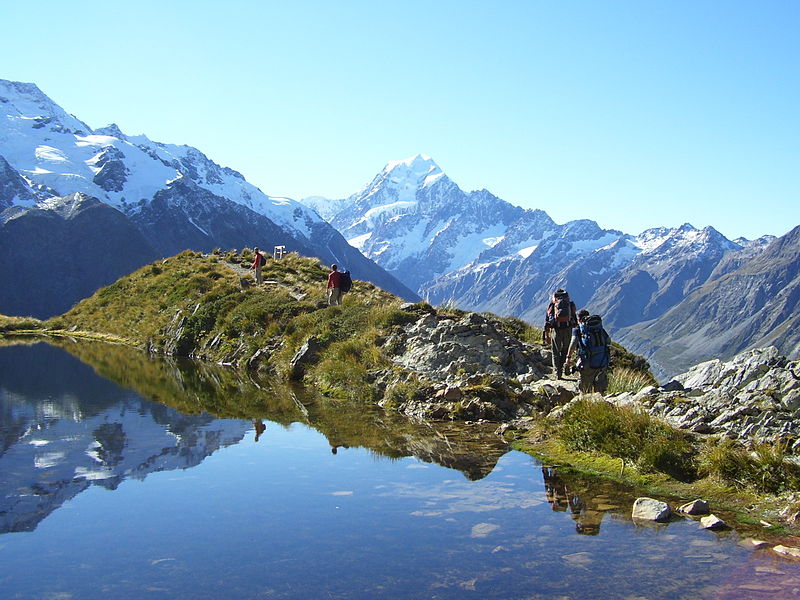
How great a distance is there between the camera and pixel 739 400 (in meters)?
13.9

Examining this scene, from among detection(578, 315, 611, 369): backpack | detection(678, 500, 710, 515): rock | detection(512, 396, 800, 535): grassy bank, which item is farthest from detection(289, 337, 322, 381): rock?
detection(678, 500, 710, 515): rock

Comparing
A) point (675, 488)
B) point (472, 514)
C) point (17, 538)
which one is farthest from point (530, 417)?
point (17, 538)

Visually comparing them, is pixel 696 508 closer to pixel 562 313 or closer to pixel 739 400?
pixel 739 400

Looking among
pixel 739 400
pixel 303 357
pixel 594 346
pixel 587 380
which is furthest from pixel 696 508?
pixel 303 357

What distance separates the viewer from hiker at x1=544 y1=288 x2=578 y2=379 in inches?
840

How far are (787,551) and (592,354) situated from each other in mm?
9491

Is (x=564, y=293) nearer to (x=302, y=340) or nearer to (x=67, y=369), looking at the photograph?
(x=302, y=340)

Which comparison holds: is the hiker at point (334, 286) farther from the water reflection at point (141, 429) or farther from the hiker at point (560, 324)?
the hiker at point (560, 324)

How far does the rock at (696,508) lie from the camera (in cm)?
1041

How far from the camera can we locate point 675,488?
11664mm

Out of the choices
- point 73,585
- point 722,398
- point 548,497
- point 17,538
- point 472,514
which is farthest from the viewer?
point 722,398

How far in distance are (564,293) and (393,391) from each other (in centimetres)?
619

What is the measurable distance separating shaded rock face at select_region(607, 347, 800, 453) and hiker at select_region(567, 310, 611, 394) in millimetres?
1358

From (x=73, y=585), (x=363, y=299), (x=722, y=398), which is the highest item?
(x=363, y=299)
